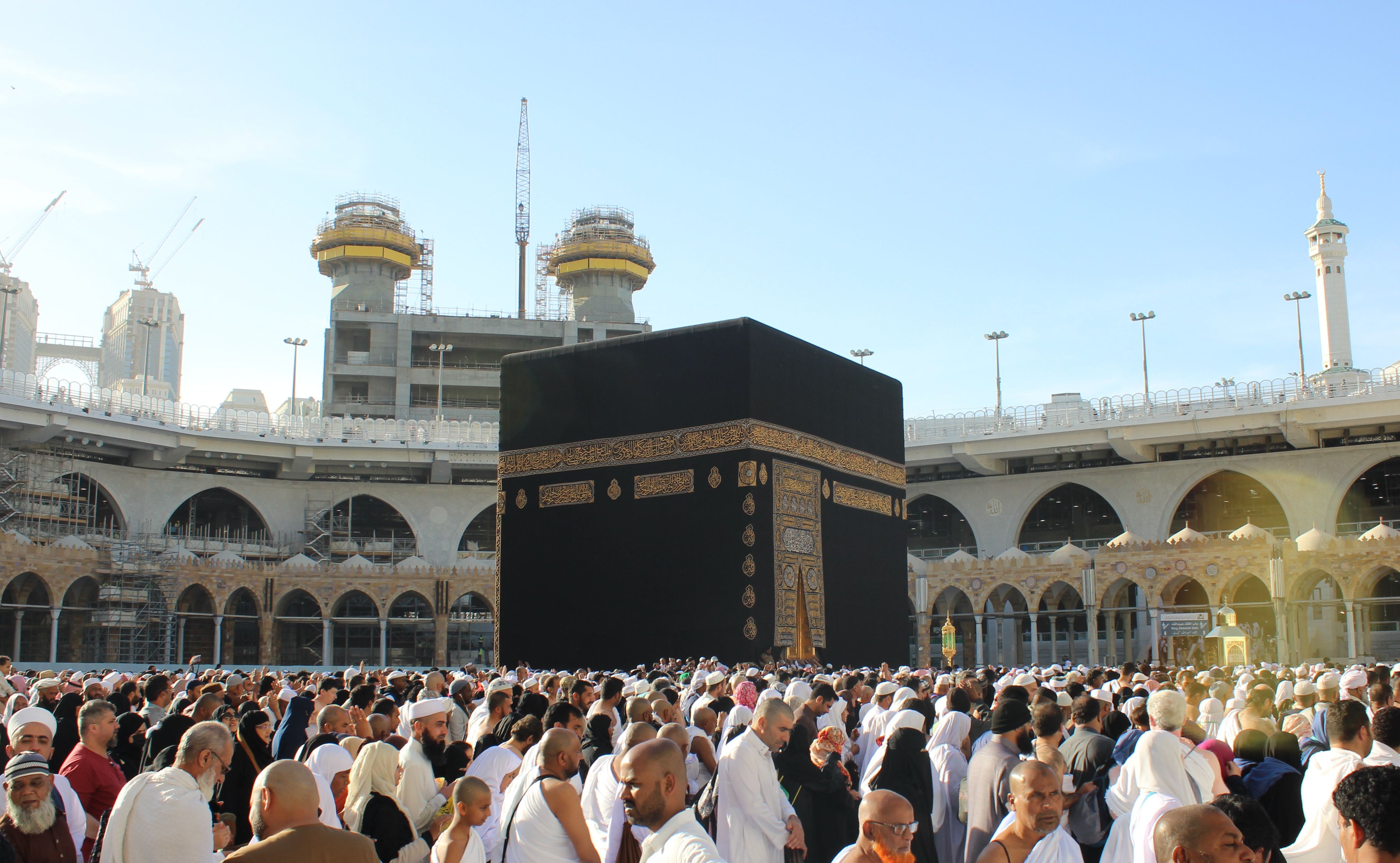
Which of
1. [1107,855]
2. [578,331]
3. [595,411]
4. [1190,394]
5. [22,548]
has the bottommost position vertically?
[1107,855]

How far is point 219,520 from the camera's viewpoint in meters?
33.8

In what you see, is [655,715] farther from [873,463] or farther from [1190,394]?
[1190,394]

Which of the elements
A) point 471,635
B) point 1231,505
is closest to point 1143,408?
point 1231,505

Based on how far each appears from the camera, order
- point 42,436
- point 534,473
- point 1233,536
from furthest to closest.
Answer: point 42,436, point 1233,536, point 534,473

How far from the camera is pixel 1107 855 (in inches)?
126

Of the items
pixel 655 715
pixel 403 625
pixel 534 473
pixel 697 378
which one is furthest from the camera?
pixel 403 625

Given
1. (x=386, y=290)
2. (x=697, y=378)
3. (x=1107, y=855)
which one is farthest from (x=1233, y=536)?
(x=386, y=290)

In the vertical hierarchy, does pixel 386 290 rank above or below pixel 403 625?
above

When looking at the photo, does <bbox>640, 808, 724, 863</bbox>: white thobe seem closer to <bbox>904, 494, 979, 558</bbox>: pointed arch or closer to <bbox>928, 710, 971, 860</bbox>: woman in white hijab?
<bbox>928, 710, 971, 860</bbox>: woman in white hijab

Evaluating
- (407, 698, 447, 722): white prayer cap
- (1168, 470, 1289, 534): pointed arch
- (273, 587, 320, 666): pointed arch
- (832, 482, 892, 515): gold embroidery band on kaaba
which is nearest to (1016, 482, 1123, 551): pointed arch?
(1168, 470, 1289, 534): pointed arch

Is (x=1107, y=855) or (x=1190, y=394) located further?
(x=1190, y=394)

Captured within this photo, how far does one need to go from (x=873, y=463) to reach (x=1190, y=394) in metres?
10.4

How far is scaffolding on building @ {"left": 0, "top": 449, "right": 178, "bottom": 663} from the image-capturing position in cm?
2628

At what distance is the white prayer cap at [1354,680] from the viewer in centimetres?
671
